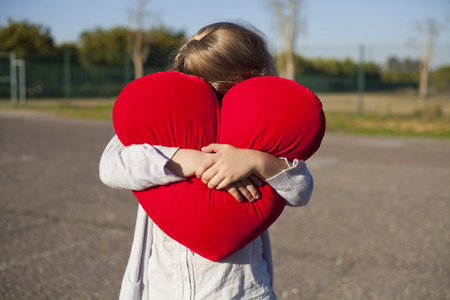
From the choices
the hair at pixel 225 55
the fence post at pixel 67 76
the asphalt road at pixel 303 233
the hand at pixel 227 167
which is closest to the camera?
the hand at pixel 227 167

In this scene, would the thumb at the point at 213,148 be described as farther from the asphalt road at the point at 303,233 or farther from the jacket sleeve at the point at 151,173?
the asphalt road at the point at 303,233

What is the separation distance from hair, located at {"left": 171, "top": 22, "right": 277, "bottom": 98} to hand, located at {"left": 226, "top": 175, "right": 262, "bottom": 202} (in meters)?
0.31

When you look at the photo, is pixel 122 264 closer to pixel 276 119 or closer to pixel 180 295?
pixel 180 295

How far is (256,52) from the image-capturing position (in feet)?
4.96

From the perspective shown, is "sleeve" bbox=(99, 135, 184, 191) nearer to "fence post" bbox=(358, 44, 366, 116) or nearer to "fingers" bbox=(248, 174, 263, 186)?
"fingers" bbox=(248, 174, 263, 186)

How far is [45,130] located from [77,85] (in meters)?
10.6

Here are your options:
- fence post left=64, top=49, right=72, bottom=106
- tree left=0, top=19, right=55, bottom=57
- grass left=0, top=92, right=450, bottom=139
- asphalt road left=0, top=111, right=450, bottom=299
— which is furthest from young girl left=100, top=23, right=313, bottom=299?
tree left=0, top=19, right=55, bottom=57

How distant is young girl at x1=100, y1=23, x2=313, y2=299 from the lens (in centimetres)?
137

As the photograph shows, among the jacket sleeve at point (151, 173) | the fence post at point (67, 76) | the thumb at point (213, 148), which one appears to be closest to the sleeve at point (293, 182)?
the jacket sleeve at point (151, 173)

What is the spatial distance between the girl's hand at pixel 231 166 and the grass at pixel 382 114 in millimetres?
10877

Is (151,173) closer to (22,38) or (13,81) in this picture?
(13,81)

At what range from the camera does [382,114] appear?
14953mm

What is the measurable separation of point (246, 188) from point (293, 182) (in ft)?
0.46

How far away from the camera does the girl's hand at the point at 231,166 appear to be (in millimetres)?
1337
